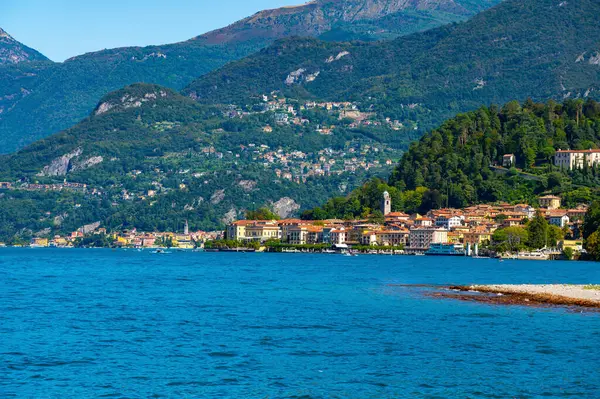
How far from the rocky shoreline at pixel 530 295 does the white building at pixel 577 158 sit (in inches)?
4410

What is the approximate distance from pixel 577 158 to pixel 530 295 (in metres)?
121

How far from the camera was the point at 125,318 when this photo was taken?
186ft

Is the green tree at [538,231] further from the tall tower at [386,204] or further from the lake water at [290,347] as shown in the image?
the lake water at [290,347]

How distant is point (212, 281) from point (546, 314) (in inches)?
1600

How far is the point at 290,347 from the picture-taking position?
45969 millimetres

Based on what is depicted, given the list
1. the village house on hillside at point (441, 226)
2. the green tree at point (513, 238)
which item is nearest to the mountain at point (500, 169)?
the village house on hillside at point (441, 226)

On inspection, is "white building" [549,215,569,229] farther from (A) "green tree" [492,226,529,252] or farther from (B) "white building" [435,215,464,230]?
(B) "white building" [435,215,464,230]

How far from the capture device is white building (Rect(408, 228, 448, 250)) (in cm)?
17406

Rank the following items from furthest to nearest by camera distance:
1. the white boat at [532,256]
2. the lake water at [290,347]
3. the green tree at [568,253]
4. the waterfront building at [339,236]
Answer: the waterfront building at [339,236] < the white boat at [532,256] < the green tree at [568,253] < the lake water at [290,347]

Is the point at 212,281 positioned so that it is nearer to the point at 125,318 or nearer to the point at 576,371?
the point at 125,318

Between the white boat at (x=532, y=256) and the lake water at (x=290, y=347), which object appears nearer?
the lake water at (x=290, y=347)

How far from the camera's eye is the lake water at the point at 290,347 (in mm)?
37438

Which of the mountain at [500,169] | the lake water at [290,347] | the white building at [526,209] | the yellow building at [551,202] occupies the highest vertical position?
the mountain at [500,169]

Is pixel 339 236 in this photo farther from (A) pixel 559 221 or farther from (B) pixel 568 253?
(B) pixel 568 253
